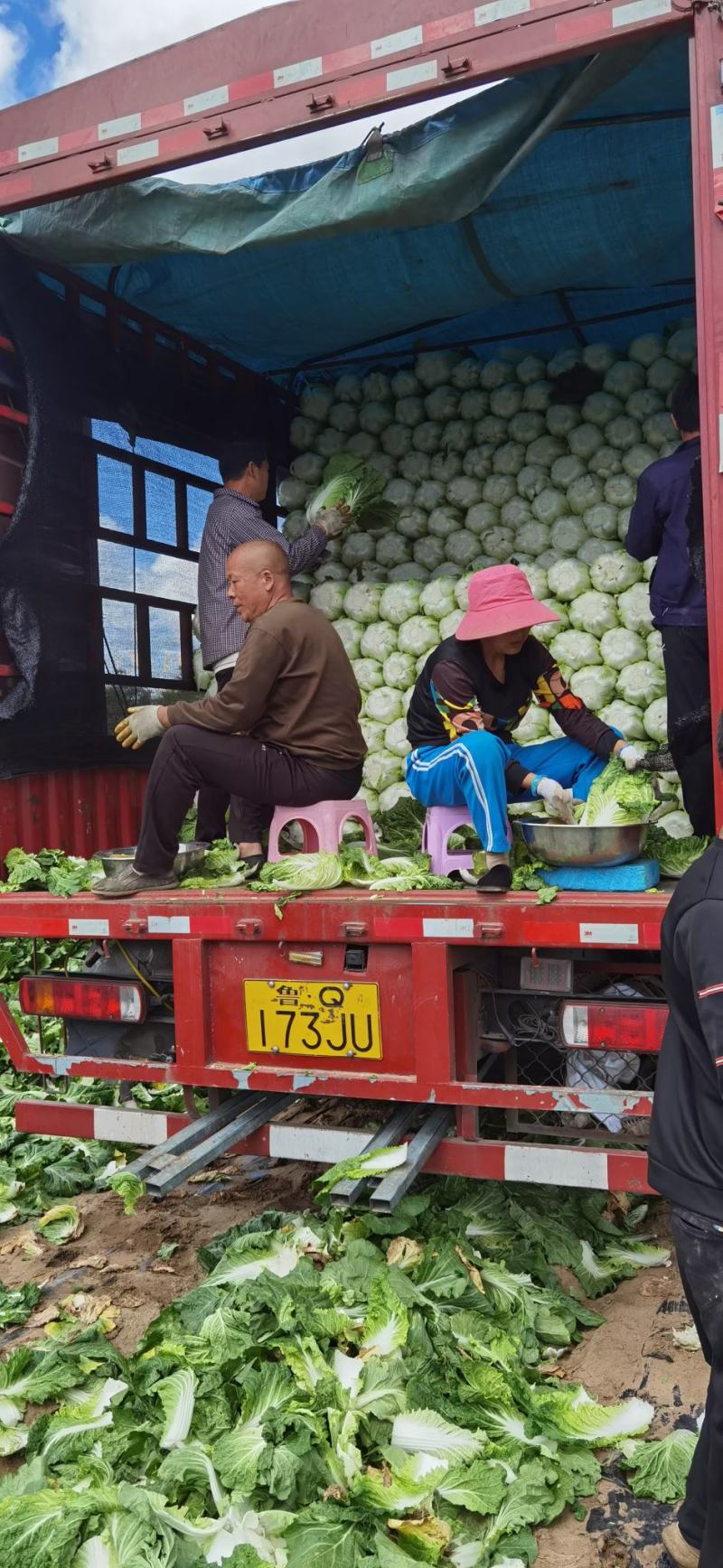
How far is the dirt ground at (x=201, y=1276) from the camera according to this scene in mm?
2371

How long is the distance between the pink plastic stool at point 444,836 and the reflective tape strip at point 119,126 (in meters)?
2.55

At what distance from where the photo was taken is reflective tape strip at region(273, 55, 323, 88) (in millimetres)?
3621

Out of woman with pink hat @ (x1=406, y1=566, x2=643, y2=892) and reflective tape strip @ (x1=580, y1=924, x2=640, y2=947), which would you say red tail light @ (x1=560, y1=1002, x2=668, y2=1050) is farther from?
woman with pink hat @ (x1=406, y1=566, x2=643, y2=892)

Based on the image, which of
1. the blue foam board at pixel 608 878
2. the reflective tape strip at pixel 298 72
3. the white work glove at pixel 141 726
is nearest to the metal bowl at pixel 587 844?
the blue foam board at pixel 608 878

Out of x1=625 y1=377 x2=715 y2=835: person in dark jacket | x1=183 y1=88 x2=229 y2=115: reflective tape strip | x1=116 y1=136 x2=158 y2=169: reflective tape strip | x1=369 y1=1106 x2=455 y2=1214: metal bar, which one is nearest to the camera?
x1=369 y1=1106 x2=455 y2=1214: metal bar

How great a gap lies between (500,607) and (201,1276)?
2.40 meters

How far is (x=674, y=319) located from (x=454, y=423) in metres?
1.35

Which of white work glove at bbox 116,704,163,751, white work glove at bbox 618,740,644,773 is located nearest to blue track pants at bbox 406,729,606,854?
white work glove at bbox 618,740,644,773

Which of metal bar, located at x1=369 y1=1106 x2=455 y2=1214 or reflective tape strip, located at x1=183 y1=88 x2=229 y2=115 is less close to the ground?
reflective tape strip, located at x1=183 y1=88 x2=229 y2=115

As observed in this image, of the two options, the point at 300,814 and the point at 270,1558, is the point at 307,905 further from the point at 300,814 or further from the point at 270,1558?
the point at 270,1558

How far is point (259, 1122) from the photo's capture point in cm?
339

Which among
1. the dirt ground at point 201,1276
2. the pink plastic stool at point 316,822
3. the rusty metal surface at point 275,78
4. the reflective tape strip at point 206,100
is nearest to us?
the dirt ground at point 201,1276

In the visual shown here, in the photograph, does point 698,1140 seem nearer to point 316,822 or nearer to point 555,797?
point 555,797

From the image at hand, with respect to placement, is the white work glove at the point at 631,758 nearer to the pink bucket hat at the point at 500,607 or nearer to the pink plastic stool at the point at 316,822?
the pink bucket hat at the point at 500,607
